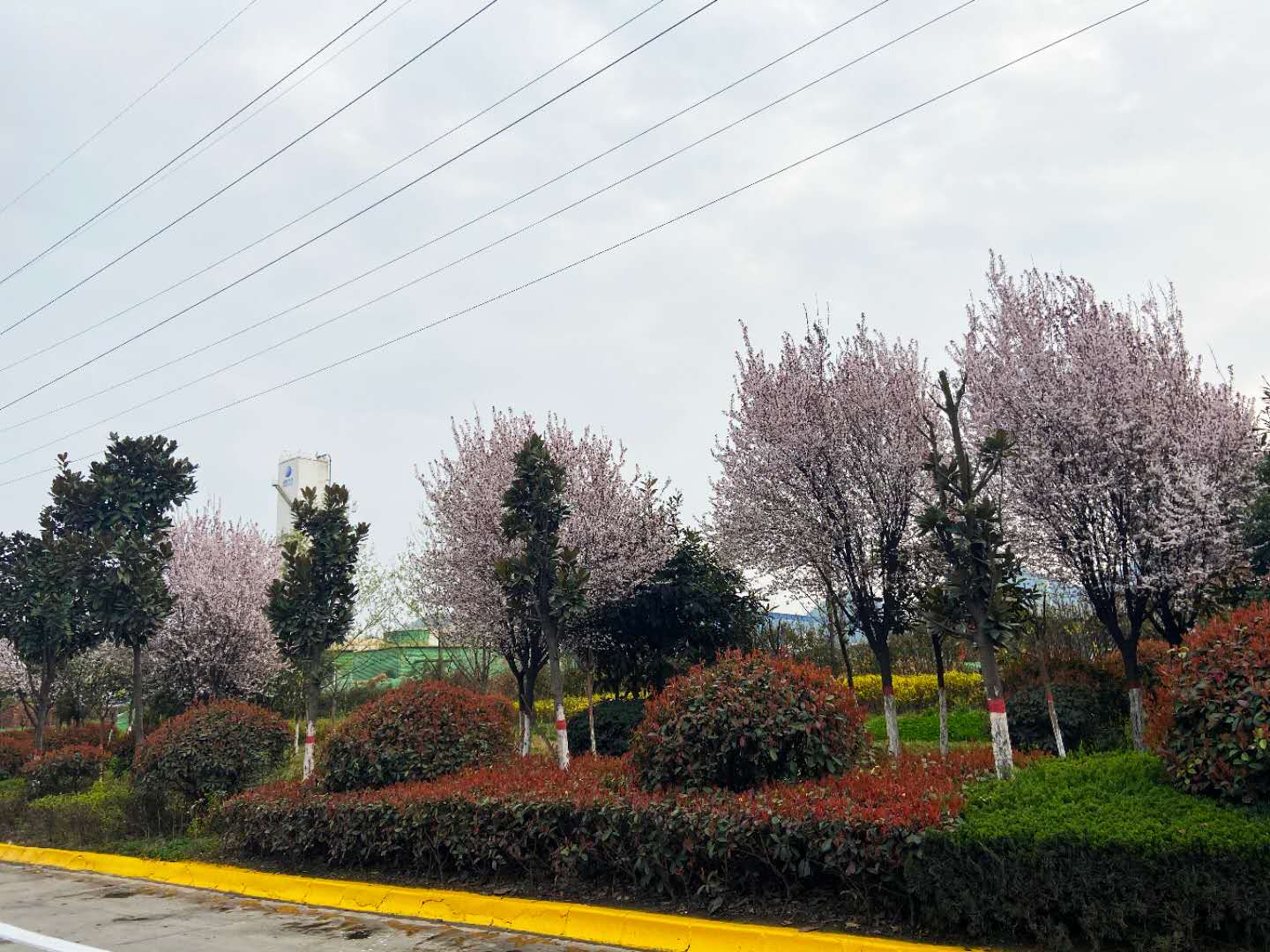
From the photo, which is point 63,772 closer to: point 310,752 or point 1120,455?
point 310,752

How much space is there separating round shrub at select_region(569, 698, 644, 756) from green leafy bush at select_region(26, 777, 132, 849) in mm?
6974

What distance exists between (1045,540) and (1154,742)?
6.55 m

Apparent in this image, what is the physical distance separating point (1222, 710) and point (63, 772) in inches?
742

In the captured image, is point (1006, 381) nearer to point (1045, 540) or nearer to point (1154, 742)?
point (1045, 540)

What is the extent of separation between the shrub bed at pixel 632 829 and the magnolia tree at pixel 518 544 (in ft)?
19.0

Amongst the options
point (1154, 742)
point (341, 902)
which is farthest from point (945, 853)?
point (341, 902)

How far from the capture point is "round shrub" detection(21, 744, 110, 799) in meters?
17.1

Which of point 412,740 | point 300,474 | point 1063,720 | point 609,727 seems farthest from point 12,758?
point 300,474

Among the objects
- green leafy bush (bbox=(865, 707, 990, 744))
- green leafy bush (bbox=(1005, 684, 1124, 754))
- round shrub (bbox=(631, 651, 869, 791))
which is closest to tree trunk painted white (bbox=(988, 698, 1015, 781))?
round shrub (bbox=(631, 651, 869, 791))

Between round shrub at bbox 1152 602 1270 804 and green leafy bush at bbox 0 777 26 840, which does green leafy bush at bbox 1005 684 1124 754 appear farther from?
green leafy bush at bbox 0 777 26 840

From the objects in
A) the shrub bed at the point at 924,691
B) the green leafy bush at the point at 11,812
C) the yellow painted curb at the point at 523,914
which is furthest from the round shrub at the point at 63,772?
the shrub bed at the point at 924,691

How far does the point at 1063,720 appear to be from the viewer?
14.1 m

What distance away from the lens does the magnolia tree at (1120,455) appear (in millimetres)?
11703

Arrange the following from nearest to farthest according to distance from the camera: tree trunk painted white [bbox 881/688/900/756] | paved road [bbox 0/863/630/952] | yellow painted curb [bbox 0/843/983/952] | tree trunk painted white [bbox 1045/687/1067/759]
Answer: yellow painted curb [bbox 0/843/983/952] < paved road [bbox 0/863/630/952] < tree trunk painted white [bbox 1045/687/1067/759] < tree trunk painted white [bbox 881/688/900/756]
